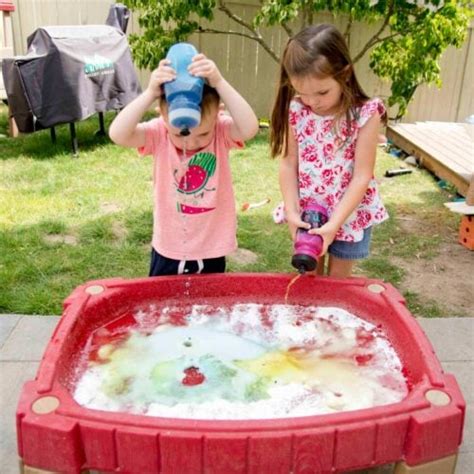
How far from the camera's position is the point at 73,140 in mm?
4879

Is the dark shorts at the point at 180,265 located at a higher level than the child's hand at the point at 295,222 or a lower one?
lower

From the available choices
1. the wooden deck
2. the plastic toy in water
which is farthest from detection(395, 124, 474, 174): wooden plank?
the plastic toy in water

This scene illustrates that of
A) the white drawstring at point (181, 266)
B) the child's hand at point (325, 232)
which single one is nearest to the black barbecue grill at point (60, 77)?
the white drawstring at point (181, 266)

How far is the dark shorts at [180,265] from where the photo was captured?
7.16 feet

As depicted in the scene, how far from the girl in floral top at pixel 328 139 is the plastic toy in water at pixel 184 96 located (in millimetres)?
324

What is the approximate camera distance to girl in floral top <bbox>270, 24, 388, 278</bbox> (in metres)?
1.88

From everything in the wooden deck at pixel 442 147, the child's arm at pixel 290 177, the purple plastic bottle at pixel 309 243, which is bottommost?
the wooden deck at pixel 442 147

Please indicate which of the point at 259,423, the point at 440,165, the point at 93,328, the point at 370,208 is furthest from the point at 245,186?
the point at 259,423

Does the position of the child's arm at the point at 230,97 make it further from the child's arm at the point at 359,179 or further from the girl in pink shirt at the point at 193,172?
the child's arm at the point at 359,179

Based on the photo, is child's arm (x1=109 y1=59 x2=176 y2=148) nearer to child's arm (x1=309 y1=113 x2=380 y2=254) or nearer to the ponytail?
the ponytail

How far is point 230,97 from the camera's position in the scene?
1.88m

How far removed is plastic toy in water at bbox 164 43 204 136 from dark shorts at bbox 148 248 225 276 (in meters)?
0.57

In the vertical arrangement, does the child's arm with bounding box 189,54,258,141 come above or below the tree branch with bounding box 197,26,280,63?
above

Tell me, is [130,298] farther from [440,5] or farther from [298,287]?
[440,5]
